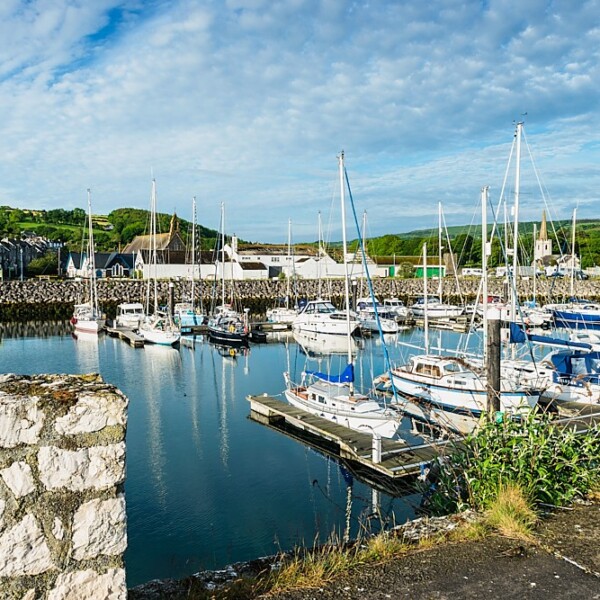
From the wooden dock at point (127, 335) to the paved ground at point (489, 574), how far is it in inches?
1664

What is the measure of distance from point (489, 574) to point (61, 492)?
10.9ft

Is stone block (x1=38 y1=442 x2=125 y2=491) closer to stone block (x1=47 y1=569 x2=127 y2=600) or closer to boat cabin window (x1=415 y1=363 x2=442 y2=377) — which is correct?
stone block (x1=47 y1=569 x2=127 y2=600)

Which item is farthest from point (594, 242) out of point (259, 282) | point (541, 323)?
point (541, 323)

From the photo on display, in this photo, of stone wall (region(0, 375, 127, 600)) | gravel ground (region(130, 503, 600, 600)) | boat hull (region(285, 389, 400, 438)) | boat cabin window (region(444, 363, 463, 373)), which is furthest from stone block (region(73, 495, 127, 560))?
boat cabin window (region(444, 363, 463, 373))

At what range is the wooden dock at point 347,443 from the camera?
16.4m

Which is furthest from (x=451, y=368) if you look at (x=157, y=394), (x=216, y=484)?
(x=157, y=394)

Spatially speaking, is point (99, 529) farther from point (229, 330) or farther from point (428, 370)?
point (229, 330)

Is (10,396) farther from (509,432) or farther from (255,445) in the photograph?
(255,445)

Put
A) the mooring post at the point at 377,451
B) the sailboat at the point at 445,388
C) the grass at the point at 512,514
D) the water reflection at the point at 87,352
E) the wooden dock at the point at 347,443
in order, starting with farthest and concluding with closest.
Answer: the water reflection at the point at 87,352 → the sailboat at the point at 445,388 → the mooring post at the point at 377,451 → the wooden dock at the point at 347,443 → the grass at the point at 512,514

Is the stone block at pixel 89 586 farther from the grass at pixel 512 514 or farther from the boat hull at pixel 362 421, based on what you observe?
the boat hull at pixel 362 421

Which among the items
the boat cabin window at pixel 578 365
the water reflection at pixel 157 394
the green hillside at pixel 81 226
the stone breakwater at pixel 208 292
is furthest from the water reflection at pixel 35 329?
the green hillside at pixel 81 226

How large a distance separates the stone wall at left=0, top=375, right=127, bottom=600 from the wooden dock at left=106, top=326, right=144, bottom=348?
141ft

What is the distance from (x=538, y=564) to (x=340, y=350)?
134ft

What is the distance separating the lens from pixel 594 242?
138m
